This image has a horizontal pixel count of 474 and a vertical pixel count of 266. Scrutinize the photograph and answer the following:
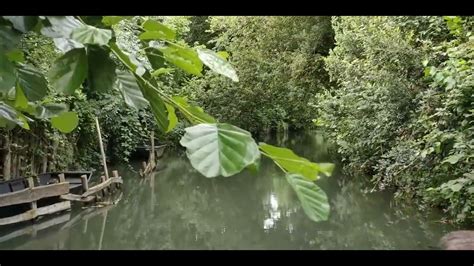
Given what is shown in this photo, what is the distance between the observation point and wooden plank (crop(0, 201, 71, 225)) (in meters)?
5.91

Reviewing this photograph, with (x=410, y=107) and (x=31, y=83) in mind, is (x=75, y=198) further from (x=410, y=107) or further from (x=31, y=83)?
(x=31, y=83)

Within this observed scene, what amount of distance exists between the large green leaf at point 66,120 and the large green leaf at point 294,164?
0.27 meters

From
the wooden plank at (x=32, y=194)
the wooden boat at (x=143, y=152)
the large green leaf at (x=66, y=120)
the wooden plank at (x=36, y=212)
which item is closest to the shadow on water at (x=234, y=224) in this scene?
the wooden plank at (x=36, y=212)

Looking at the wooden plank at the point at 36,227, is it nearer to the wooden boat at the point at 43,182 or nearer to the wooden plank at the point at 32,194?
the wooden plank at the point at 32,194

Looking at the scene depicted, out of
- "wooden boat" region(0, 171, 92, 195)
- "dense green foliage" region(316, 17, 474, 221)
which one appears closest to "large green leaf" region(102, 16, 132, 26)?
"dense green foliage" region(316, 17, 474, 221)

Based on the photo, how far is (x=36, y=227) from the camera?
20.1 ft

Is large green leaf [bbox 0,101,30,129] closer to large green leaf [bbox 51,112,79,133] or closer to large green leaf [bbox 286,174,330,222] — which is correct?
large green leaf [bbox 51,112,79,133]

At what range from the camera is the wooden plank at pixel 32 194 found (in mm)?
5731

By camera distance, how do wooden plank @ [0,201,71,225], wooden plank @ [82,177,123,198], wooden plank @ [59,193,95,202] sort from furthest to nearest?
wooden plank @ [82,177,123,198] < wooden plank @ [59,193,95,202] < wooden plank @ [0,201,71,225]

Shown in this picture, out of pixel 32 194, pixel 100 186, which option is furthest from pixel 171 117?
pixel 100 186

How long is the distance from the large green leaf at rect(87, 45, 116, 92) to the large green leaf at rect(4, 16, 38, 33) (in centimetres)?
5

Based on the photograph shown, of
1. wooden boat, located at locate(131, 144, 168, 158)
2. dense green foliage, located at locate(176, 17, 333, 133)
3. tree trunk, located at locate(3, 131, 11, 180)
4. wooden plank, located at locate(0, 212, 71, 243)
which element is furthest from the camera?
dense green foliage, located at locate(176, 17, 333, 133)
